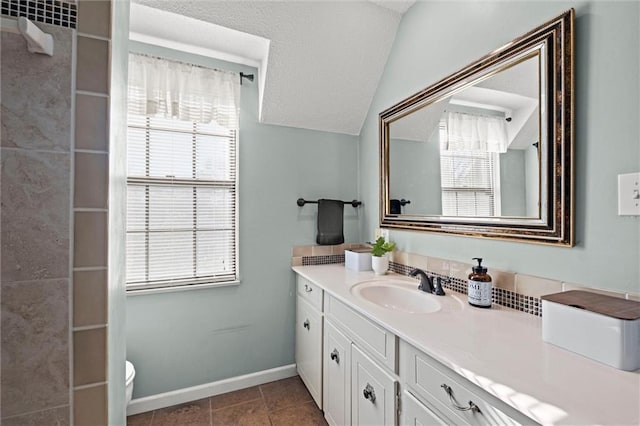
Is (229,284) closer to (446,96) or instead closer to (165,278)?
(165,278)

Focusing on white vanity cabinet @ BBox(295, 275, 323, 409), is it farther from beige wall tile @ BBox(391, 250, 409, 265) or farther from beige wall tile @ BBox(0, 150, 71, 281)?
beige wall tile @ BBox(0, 150, 71, 281)

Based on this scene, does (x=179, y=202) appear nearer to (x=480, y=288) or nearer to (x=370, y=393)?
(x=370, y=393)

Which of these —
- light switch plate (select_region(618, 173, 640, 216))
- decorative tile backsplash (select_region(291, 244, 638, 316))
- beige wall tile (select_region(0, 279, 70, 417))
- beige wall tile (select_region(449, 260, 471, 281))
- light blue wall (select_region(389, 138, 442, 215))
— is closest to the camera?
beige wall tile (select_region(0, 279, 70, 417))

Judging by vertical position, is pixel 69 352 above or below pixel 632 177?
below

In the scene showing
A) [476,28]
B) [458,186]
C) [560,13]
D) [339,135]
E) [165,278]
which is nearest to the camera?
[560,13]

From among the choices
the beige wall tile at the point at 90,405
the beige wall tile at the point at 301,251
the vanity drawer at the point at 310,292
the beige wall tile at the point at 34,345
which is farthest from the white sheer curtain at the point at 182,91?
the beige wall tile at the point at 90,405

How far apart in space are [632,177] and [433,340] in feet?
2.61

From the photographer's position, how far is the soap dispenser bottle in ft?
4.03

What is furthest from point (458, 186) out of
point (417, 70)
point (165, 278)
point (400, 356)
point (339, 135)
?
point (165, 278)

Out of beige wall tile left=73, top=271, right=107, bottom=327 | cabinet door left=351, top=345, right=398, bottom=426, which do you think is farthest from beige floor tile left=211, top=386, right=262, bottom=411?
beige wall tile left=73, top=271, right=107, bottom=327

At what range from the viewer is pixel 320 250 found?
7.61 ft

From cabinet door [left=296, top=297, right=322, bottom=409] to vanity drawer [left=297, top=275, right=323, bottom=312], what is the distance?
37 mm

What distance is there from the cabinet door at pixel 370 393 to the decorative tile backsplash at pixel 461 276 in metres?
0.62

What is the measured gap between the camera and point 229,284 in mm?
2064
